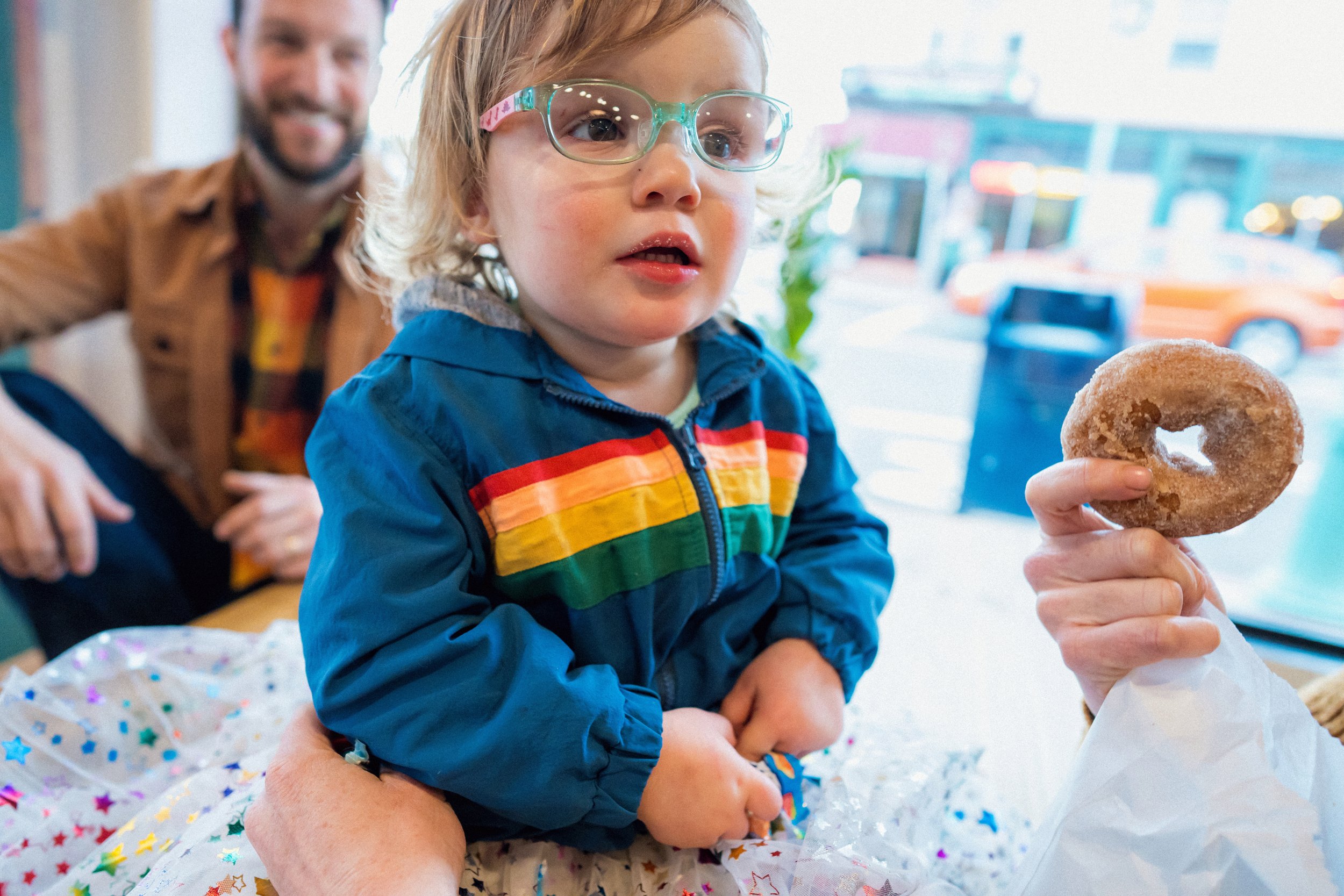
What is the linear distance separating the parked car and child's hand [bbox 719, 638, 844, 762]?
1.50 metres

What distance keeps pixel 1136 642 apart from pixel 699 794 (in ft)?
1.29

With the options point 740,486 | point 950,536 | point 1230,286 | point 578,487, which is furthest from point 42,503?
point 1230,286

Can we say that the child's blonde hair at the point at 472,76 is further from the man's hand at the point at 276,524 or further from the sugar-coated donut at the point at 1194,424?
the man's hand at the point at 276,524

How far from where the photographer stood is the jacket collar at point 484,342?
815 mm

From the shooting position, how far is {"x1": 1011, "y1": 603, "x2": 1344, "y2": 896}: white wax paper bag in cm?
66

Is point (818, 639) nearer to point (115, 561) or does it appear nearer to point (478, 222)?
point (478, 222)

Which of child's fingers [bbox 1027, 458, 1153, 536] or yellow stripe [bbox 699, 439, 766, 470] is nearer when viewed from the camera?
child's fingers [bbox 1027, 458, 1153, 536]

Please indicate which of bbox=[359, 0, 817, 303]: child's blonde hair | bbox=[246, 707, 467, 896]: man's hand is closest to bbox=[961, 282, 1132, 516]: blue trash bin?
bbox=[359, 0, 817, 303]: child's blonde hair

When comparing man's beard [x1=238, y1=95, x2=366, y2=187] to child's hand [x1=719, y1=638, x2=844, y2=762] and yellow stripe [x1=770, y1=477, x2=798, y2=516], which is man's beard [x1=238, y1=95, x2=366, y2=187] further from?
child's hand [x1=719, y1=638, x2=844, y2=762]

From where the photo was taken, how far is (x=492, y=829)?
2.66 ft

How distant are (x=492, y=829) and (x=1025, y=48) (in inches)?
86.5

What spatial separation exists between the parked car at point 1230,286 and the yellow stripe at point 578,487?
1.61 metres

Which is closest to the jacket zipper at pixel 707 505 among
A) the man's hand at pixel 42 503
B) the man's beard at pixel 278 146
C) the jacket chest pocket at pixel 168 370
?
the man's hand at pixel 42 503

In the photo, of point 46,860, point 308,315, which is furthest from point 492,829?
point 308,315
